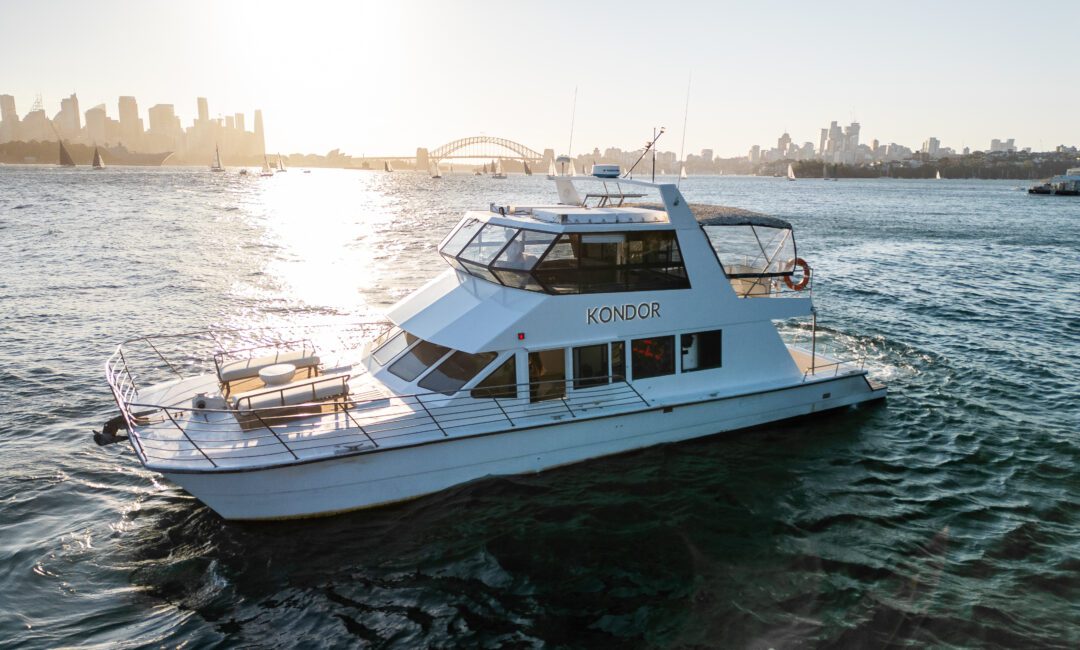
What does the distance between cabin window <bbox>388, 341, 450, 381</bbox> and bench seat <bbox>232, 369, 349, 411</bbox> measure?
1.03 meters

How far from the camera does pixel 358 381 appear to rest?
1173 centimetres

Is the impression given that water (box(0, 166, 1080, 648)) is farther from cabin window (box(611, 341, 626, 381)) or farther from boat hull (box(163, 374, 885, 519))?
cabin window (box(611, 341, 626, 381))

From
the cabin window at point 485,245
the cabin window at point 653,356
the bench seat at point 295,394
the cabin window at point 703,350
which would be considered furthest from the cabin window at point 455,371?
the cabin window at point 703,350

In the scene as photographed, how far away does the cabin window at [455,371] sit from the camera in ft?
36.1

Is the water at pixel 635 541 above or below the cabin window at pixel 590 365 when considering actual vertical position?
below

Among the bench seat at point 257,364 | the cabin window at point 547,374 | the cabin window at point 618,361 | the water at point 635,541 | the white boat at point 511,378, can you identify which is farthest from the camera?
the cabin window at point 618,361

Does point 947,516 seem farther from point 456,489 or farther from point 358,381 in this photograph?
point 358,381

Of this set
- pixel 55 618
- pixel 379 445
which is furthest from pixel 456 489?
pixel 55 618

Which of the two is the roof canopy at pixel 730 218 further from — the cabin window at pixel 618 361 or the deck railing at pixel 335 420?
the deck railing at pixel 335 420

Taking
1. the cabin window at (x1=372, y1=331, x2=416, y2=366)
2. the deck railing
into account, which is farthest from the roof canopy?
the cabin window at (x1=372, y1=331, x2=416, y2=366)

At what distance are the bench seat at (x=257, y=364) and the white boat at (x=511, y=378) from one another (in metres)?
0.03

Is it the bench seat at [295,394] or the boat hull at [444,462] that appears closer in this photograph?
the boat hull at [444,462]

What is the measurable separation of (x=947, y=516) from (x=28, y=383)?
1939cm

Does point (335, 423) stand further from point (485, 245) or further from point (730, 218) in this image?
point (730, 218)
